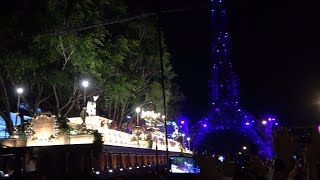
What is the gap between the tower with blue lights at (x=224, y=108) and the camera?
74812 millimetres

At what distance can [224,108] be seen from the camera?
7944 cm

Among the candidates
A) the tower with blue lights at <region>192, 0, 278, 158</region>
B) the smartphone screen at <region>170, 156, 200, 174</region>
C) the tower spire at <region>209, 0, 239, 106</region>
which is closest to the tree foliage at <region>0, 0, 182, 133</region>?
the smartphone screen at <region>170, 156, 200, 174</region>

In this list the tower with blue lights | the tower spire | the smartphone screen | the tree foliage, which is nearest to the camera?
the smartphone screen

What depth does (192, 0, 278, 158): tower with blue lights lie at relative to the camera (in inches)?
2945

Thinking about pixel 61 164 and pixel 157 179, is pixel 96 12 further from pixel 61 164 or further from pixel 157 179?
pixel 157 179

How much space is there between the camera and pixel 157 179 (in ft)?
51.3

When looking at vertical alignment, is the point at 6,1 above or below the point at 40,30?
above

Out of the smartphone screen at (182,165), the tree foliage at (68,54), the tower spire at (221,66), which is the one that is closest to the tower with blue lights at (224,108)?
the tower spire at (221,66)

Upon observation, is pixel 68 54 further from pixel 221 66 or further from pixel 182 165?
pixel 221 66

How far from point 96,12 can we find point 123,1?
20.0ft

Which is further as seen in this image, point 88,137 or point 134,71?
point 134,71

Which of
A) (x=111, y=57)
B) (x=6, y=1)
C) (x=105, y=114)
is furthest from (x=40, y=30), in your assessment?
(x=105, y=114)

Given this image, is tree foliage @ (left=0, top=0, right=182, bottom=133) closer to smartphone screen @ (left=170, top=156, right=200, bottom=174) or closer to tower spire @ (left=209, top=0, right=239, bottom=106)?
smartphone screen @ (left=170, top=156, right=200, bottom=174)

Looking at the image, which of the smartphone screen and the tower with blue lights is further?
the tower with blue lights
